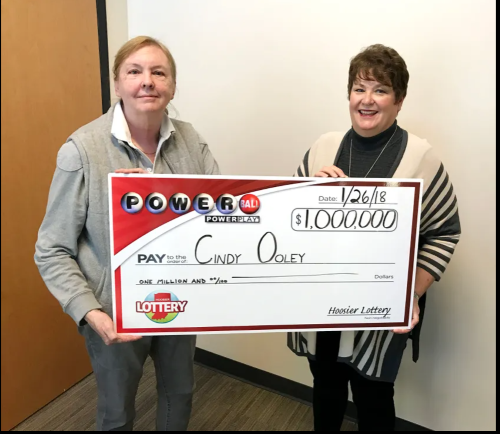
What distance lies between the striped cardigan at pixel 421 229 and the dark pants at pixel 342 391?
4 cm

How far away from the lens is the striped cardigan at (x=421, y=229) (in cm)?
117

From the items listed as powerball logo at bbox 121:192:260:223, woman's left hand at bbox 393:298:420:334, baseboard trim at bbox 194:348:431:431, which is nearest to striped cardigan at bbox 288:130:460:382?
woman's left hand at bbox 393:298:420:334

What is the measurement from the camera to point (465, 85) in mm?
1418

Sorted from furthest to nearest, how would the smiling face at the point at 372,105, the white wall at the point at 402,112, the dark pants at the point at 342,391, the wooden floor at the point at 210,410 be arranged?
the wooden floor at the point at 210,410
the white wall at the point at 402,112
the dark pants at the point at 342,391
the smiling face at the point at 372,105

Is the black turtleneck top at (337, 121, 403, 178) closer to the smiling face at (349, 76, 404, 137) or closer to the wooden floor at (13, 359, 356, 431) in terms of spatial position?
the smiling face at (349, 76, 404, 137)

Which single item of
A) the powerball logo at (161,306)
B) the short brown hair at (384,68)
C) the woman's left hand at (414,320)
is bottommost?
the woman's left hand at (414,320)

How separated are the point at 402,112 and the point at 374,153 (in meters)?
0.46

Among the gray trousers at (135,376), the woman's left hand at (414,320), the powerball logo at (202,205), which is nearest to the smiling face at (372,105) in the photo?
the powerball logo at (202,205)

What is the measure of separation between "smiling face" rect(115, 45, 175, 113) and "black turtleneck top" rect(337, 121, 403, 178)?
0.57 meters

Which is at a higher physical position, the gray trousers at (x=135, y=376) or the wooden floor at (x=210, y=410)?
the gray trousers at (x=135, y=376)

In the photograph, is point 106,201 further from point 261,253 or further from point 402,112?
point 402,112

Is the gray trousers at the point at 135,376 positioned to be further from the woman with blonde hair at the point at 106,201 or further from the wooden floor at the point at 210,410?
the wooden floor at the point at 210,410

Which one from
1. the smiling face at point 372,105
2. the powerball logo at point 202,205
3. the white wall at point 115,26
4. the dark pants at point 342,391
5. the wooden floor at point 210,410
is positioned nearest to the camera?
the powerball logo at point 202,205

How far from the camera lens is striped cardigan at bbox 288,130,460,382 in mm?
1169
